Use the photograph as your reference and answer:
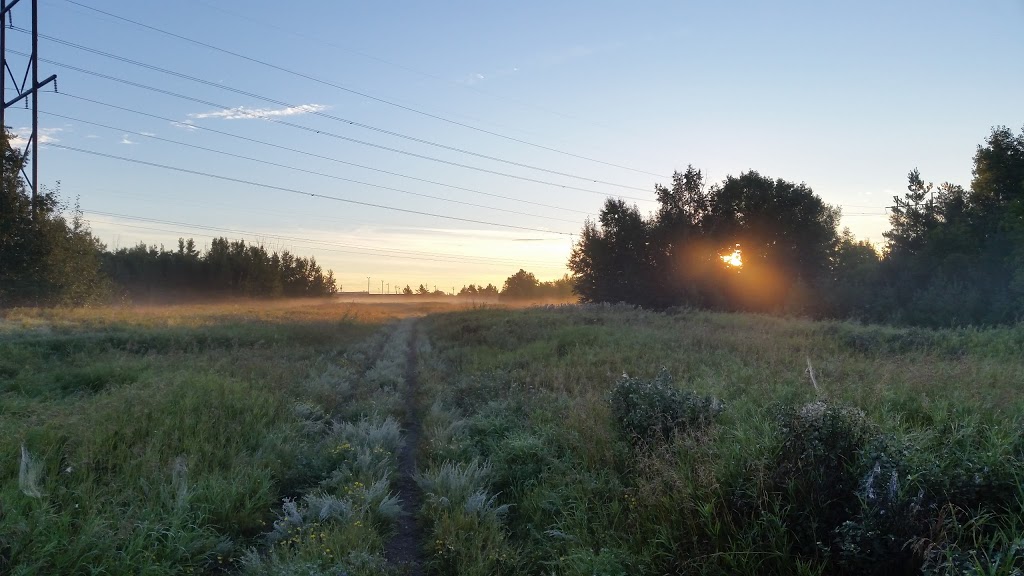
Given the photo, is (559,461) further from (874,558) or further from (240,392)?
(240,392)

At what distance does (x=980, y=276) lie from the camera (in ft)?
A: 117

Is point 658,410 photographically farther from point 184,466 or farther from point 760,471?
point 184,466

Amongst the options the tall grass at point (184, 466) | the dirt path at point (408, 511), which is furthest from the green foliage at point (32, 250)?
the dirt path at point (408, 511)

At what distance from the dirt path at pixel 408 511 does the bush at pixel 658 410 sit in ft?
8.87

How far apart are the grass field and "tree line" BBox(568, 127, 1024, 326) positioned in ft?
106

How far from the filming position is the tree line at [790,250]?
123 ft

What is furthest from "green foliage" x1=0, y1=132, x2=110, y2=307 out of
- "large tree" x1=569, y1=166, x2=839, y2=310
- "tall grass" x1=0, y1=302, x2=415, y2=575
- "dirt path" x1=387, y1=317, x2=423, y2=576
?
"large tree" x1=569, y1=166, x2=839, y2=310

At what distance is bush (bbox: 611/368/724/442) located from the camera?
6.86m

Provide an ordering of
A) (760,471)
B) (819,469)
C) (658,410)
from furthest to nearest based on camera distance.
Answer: (658,410) < (760,471) < (819,469)

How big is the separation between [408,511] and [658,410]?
3.21 m

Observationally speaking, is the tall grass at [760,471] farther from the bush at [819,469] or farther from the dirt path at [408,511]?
the dirt path at [408,511]

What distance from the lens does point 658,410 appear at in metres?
7.11

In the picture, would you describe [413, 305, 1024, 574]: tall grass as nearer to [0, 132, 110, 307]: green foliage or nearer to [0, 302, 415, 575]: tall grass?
[0, 302, 415, 575]: tall grass

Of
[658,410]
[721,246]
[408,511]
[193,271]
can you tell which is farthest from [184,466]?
[193,271]
